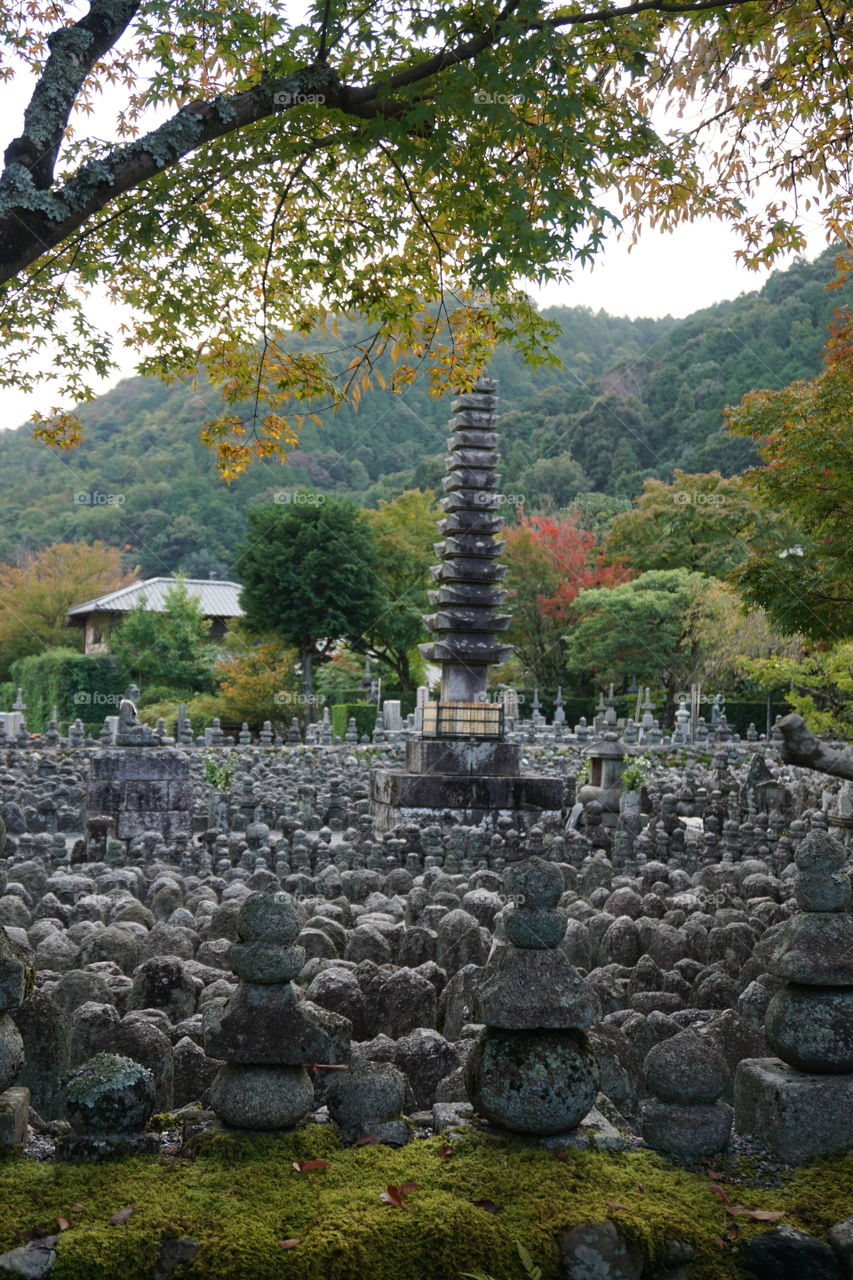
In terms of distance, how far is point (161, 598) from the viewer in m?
45.2

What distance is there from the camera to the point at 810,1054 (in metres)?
3.29

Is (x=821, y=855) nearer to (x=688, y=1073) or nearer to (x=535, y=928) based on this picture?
(x=688, y=1073)

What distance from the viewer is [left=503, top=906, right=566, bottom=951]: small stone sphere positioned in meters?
3.22

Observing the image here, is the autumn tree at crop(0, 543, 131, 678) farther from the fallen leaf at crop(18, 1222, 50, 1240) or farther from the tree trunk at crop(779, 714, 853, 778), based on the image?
the fallen leaf at crop(18, 1222, 50, 1240)

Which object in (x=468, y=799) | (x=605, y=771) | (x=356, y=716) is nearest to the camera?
(x=468, y=799)

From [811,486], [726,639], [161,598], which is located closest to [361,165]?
[811,486]

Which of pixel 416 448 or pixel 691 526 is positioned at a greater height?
pixel 416 448

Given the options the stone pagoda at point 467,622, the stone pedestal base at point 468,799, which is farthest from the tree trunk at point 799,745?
the stone pagoda at point 467,622

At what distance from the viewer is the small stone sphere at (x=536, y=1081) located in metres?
3.06

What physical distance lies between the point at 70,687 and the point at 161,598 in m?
7.56

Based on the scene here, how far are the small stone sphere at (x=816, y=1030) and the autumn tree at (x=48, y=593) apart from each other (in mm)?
45298

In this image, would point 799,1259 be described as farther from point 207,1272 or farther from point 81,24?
point 81,24

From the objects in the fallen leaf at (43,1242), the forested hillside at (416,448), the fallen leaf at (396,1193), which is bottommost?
the fallen leaf at (43,1242)

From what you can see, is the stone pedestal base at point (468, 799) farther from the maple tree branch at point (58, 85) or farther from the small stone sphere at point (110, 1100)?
the small stone sphere at point (110, 1100)
